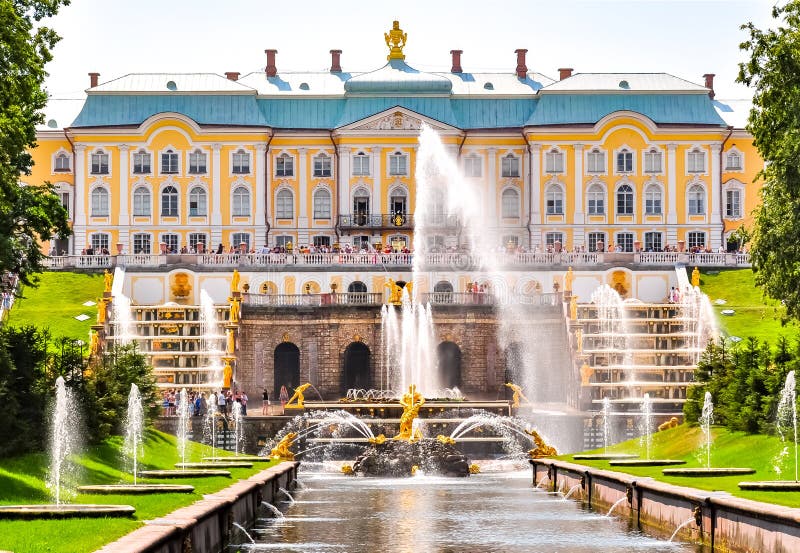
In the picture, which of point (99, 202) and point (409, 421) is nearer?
point (409, 421)

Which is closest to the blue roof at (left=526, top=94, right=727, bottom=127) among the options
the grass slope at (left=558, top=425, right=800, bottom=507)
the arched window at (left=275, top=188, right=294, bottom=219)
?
the arched window at (left=275, top=188, right=294, bottom=219)

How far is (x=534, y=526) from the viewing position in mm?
33219

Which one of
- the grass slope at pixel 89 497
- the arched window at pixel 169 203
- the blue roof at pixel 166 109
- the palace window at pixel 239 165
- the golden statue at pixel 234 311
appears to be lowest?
the grass slope at pixel 89 497

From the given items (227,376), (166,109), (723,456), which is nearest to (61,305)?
(227,376)

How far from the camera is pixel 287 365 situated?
Answer: 80.4 metres

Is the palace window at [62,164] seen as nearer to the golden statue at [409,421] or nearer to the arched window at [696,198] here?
the arched window at [696,198]

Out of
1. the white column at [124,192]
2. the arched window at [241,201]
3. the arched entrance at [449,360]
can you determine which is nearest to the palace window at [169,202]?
the white column at [124,192]

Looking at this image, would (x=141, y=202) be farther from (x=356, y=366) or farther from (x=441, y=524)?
(x=441, y=524)

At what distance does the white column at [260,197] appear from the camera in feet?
332

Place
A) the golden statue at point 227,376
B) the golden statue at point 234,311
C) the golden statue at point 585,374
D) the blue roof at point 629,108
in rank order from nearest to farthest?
the golden statue at point 585,374 < the golden statue at point 227,376 < the golden statue at point 234,311 < the blue roof at point 629,108

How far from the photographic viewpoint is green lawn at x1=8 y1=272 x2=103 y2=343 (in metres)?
77.4

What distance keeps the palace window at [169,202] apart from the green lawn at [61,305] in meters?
13.0

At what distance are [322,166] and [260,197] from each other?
4597mm

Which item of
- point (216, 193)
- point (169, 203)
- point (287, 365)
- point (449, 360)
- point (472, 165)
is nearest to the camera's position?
point (287, 365)
